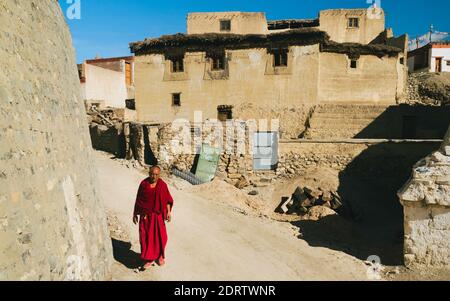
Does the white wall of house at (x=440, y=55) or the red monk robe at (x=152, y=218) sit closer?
the red monk robe at (x=152, y=218)

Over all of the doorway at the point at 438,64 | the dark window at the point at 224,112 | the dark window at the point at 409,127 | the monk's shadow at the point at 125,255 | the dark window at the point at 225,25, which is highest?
the dark window at the point at 225,25

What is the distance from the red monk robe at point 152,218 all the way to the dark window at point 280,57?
591 inches

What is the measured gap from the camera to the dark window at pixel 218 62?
20031 mm

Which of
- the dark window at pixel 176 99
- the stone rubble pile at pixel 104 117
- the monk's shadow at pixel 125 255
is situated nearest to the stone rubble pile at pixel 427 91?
the dark window at pixel 176 99

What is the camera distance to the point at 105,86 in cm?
2717

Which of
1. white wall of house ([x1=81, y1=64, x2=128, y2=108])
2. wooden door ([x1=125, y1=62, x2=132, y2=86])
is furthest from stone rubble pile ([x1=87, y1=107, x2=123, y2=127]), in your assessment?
wooden door ([x1=125, y1=62, x2=132, y2=86])

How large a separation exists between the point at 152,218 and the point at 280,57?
50.6 ft

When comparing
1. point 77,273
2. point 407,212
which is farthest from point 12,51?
point 407,212

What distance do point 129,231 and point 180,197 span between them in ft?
11.8

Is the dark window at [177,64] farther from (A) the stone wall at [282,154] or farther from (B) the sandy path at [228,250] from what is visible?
(B) the sandy path at [228,250]

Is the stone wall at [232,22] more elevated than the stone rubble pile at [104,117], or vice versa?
the stone wall at [232,22]

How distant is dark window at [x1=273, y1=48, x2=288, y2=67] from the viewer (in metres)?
19.3

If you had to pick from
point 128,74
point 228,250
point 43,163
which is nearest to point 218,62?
point 128,74
